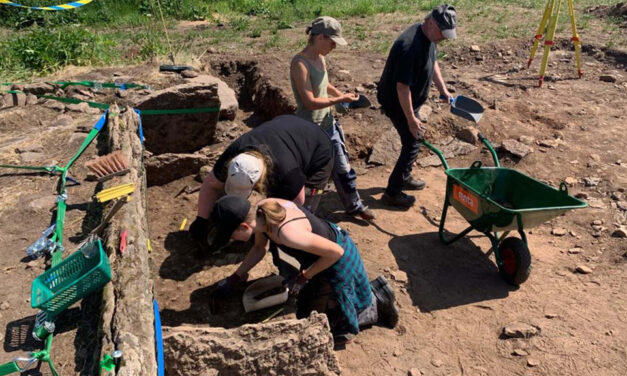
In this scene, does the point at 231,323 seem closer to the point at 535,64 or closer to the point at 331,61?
the point at 331,61

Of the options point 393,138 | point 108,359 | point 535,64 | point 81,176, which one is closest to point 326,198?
point 393,138

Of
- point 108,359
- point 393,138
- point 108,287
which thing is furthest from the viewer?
point 393,138

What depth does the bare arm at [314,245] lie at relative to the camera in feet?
9.34

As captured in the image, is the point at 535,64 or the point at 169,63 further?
the point at 535,64

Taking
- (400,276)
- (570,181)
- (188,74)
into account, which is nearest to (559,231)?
(570,181)

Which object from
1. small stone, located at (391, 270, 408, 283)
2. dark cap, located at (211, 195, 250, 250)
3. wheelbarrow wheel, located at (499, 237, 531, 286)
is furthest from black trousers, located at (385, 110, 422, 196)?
dark cap, located at (211, 195, 250, 250)

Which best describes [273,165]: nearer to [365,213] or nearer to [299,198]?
[299,198]

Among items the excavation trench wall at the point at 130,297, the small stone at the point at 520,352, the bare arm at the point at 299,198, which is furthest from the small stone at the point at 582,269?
the excavation trench wall at the point at 130,297

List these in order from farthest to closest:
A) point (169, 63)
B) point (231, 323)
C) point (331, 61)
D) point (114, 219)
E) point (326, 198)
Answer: point (331, 61)
point (169, 63)
point (326, 198)
point (231, 323)
point (114, 219)

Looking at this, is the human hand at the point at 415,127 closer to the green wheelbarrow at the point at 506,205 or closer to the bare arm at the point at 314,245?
the green wheelbarrow at the point at 506,205

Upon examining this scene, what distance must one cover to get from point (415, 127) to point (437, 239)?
42.1 inches

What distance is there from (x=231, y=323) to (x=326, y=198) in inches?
84.6

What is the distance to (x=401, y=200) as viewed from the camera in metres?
5.28

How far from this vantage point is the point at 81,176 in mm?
4289
